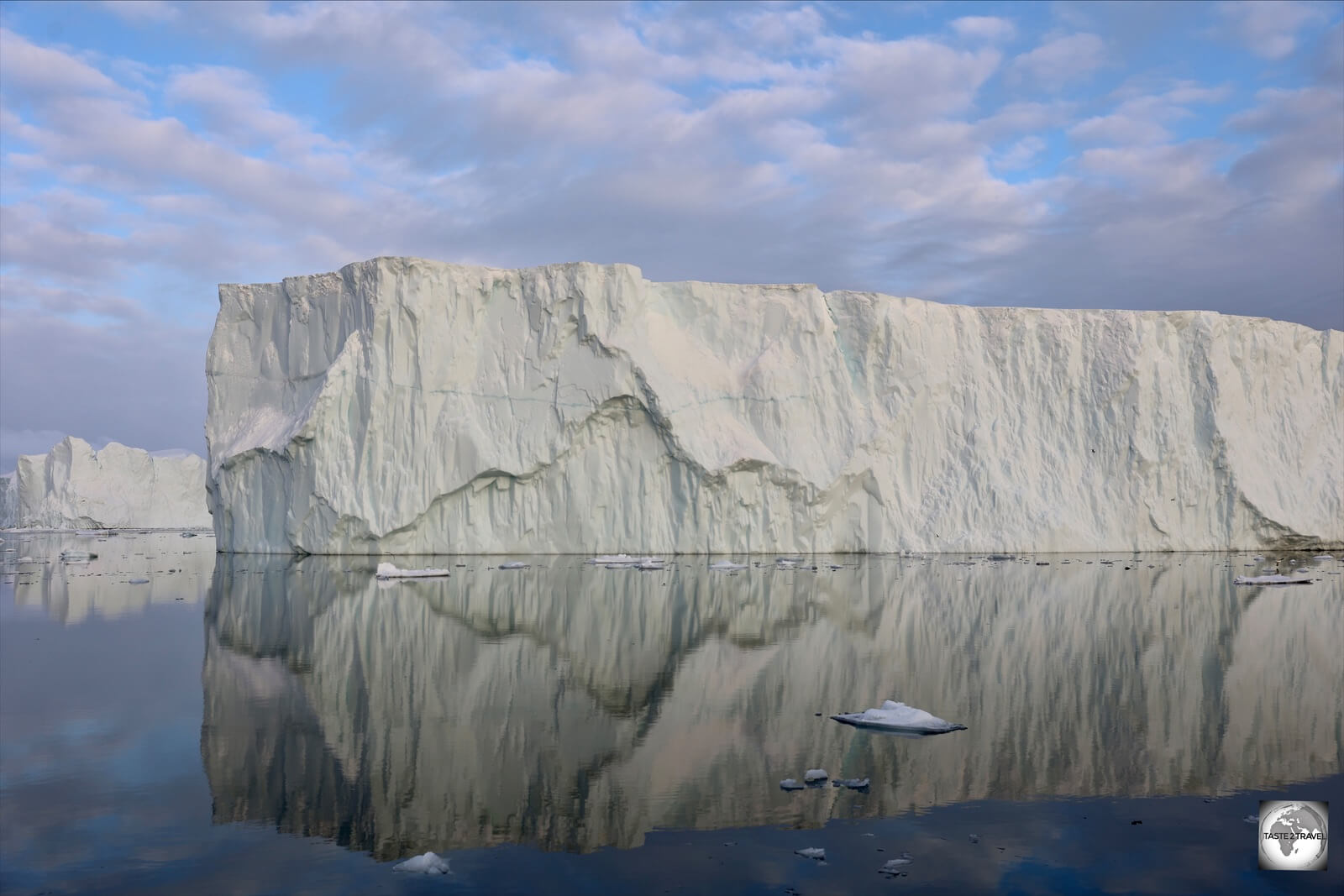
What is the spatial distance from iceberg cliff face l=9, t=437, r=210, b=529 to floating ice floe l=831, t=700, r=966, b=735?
5234 cm

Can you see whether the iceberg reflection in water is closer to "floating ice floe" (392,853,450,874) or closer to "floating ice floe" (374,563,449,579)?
"floating ice floe" (392,853,450,874)

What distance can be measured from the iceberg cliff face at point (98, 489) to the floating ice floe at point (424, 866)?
53332 mm

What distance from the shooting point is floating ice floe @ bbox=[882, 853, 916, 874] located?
4.04 meters

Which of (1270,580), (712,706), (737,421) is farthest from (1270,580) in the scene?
(712,706)

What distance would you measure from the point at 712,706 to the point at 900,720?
53.4 inches

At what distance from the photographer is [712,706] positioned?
6.96m

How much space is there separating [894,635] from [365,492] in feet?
53.2

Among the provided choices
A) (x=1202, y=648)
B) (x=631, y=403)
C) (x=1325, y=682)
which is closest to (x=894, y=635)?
(x=1202, y=648)

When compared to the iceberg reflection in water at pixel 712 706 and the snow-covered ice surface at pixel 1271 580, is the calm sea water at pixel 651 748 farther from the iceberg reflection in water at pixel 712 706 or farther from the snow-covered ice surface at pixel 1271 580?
the snow-covered ice surface at pixel 1271 580

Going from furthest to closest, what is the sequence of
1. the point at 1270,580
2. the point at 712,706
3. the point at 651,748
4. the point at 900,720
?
the point at 1270,580, the point at 712,706, the point at 900,720, the point at 651,748

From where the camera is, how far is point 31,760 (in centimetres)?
561

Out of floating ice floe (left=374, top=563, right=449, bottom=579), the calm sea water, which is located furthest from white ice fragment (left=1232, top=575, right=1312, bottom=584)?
floating ice floe (left=374, top=563, right=449, bottom=579)

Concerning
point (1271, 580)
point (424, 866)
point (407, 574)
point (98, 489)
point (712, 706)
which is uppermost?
point (98, 489)

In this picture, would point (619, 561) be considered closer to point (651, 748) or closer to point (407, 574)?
point (407, 574)
